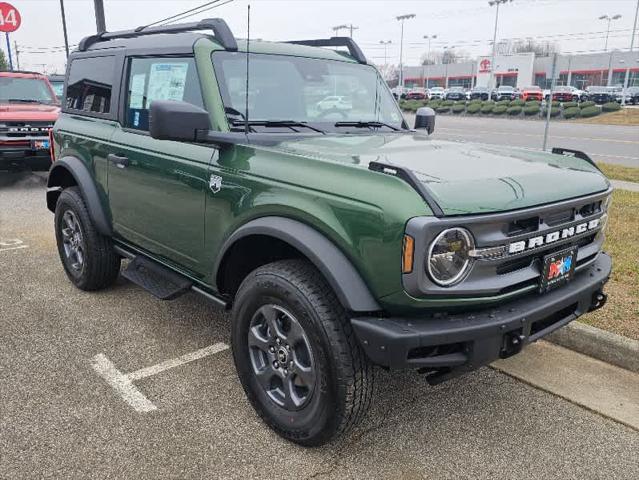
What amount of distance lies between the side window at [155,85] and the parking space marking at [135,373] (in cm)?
154

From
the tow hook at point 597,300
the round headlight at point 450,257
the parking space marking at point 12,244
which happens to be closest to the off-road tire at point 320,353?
the round headlight at point 450,257

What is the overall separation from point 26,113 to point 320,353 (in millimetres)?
9355

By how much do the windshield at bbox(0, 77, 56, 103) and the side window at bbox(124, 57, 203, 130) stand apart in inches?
326

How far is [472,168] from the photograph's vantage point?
2775 mm

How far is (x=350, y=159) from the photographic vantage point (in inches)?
108

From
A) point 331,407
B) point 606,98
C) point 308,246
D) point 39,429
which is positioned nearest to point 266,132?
point 308,246

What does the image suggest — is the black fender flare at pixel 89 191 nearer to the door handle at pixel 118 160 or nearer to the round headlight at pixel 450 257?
the door handle at pixel 118 160

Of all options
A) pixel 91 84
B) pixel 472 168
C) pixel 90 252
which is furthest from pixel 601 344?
pixel 91 84

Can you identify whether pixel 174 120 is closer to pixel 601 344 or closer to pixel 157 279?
pixel 157 279

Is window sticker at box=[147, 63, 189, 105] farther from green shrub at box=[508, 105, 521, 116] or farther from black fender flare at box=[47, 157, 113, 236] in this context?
green shrub at box=[508, 105, 521, 116]

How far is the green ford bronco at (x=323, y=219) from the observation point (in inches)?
93.0

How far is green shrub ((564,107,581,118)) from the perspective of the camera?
3369 cm

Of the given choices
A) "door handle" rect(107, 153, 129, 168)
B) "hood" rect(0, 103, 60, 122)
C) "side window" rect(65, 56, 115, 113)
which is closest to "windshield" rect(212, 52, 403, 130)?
"door handle" rect(107, 153, 129, 168)

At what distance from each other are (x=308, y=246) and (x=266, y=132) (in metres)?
1.03
